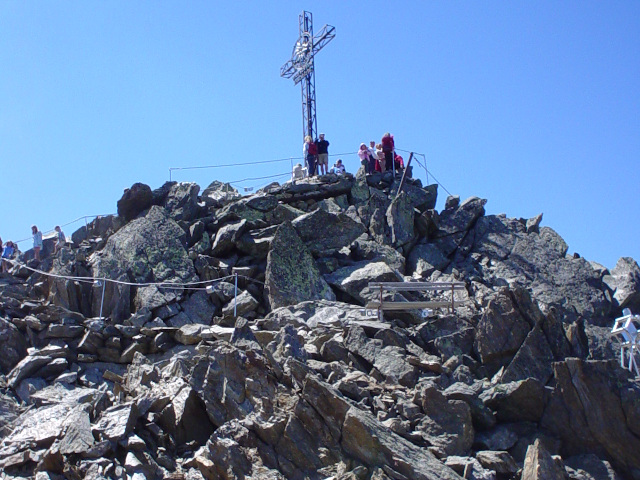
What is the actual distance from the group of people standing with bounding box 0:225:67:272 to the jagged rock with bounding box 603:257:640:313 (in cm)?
1826

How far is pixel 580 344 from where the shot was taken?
15805 mm

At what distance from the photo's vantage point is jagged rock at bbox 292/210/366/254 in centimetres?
2420

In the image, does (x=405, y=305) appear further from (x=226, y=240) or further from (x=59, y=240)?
(x=59, y=240)

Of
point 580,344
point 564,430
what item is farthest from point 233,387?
point 580,344

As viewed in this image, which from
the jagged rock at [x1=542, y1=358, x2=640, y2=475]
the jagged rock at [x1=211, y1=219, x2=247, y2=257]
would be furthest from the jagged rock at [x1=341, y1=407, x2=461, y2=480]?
the jagged rock at [x1=211, y1=219, x2=247, y2=257]

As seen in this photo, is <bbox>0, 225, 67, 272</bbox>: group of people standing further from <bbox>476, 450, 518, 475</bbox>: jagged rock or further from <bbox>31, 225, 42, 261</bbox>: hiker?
<bbox>476, 450, 518, 475</bbox>: jagged rock

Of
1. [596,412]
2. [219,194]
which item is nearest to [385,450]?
[596,412]

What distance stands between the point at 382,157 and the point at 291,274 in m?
9.91

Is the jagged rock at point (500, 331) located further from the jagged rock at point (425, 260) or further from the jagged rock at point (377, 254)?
the jagged rock at point (425, 260)

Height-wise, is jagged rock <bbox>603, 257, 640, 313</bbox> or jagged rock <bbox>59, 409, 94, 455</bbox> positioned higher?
jagged rock <bbox>603, 257, 640, 313</bbox>

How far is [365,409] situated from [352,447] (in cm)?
116

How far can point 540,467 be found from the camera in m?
11.2

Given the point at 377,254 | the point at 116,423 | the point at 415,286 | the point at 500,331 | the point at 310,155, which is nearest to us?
the point at 116,423

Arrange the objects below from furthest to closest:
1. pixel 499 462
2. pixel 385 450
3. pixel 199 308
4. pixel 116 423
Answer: pixel 199 308, pixel 116 423, pixel 499 462, pixel 385 450
